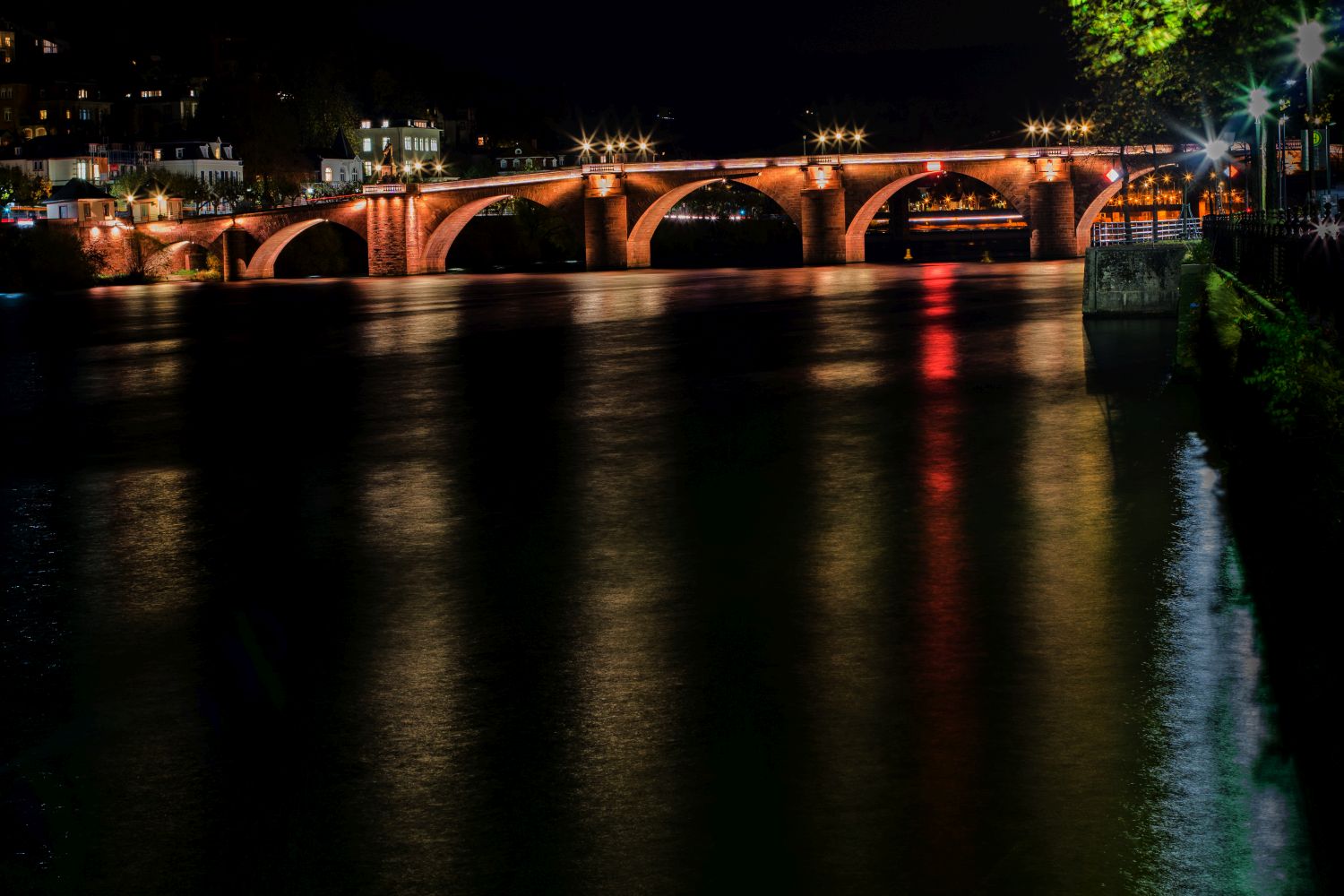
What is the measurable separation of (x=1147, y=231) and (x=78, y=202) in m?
76.2

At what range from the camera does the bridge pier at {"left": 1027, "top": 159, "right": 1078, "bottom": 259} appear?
8425cm

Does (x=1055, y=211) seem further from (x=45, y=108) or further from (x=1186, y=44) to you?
(x=45, y=108)

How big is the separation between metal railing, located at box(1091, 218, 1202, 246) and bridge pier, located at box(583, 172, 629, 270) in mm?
40269

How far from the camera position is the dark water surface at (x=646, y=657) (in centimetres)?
604

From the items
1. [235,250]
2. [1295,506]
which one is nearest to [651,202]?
[235,250]

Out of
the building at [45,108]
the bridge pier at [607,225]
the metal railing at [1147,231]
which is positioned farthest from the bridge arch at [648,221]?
the building at [45,108]

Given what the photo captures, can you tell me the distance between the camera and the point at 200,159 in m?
125

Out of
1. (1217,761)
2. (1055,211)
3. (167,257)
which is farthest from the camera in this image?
(167,257)

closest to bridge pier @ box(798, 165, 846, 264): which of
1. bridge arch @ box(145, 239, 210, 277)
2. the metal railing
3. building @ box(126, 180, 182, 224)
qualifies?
the metal railing

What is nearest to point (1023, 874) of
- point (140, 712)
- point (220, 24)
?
point (140, 712)

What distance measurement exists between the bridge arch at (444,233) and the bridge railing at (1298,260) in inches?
3092

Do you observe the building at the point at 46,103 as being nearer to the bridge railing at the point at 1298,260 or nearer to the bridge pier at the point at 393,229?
the bridge pier at the point at 393,229

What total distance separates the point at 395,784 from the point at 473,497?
7.15 metres

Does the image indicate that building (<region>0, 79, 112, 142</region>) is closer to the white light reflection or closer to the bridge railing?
the bridge railing
